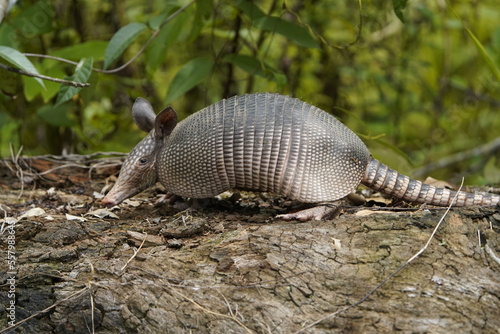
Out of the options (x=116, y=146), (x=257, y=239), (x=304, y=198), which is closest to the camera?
(x=257, y=239)

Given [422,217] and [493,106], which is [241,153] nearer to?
[422,217]

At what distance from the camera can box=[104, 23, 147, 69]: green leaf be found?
171 inches

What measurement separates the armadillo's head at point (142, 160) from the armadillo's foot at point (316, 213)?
109cm

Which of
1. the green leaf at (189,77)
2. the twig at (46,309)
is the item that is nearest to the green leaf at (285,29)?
the green leaf at (189,77)

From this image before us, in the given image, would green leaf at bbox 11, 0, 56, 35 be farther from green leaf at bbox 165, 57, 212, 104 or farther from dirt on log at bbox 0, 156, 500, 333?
dirt on log at bbox 0, 156, 500, 333

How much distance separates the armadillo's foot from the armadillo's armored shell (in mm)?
71

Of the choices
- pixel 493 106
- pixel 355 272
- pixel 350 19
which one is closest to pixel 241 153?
pixel 355 272

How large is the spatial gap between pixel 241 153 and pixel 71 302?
60.6 inches

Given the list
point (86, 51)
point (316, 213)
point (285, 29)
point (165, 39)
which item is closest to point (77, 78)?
point (86, 51)

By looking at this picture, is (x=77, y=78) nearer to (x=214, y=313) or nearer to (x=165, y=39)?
(x=165, y=39)

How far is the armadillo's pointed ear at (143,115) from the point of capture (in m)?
4.32

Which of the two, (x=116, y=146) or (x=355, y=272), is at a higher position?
(x=355, y=272)

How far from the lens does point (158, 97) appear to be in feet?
29.3

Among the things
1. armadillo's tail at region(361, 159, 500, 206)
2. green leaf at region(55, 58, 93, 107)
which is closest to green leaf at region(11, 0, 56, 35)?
green leaf at region(55, 58, 93, 107)
